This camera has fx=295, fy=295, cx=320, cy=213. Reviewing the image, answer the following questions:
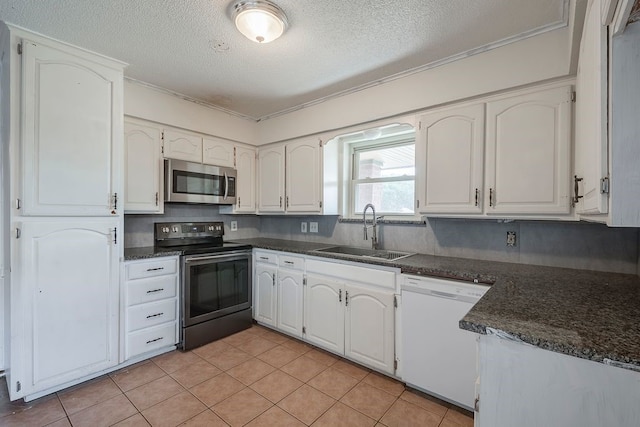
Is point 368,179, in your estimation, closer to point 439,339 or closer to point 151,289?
point 439,339

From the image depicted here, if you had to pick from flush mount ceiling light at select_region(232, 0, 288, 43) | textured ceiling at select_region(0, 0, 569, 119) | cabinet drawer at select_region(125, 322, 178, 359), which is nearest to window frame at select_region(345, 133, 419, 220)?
textured ceiling at select_region(0, 0, 569, 119)

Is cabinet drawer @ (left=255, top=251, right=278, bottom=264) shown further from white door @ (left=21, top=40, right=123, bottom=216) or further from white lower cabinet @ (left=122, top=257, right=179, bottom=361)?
white door @ (left=21, top=40, right=123, bottom=216)

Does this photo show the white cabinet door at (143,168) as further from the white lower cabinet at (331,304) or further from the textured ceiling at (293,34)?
the white lower cabinet at (331,304)

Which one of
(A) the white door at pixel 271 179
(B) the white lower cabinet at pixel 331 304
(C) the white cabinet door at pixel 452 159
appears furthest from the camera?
(A) the white door at pixel 271 179

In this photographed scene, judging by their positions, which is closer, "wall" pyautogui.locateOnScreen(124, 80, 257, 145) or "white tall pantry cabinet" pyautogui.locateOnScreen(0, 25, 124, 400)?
"white tall pantry cabinet" pyautogui.locateOnScreen(0, 25, 124, 400)

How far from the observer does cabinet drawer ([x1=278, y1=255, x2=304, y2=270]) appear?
2.69 metres

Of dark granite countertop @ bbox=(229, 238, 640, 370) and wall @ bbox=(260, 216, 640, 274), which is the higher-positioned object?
wall @ bbox=(260, 216, 640, 274)

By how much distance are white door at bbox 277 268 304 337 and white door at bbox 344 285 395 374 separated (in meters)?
0.54

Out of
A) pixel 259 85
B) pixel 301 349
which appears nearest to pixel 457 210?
pixel 301 349

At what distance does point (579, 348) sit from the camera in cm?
81

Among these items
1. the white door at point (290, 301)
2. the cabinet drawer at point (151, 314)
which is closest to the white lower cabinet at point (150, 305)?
the cabinet drawer at point (151, 314)

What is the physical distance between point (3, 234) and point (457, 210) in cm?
314

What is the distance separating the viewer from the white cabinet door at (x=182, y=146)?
2.78m

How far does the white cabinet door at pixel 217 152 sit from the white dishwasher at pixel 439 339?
2297 millimetres
